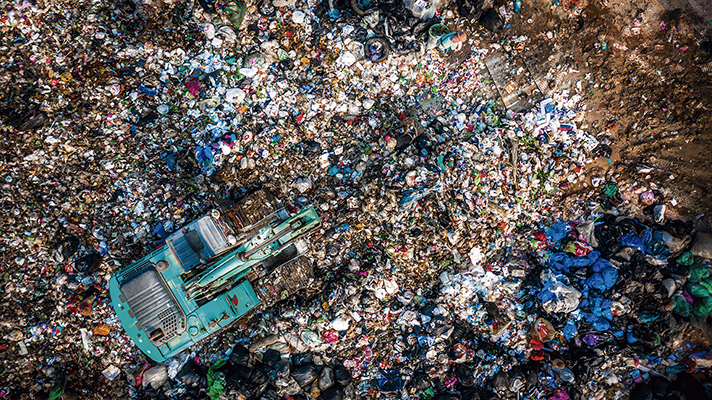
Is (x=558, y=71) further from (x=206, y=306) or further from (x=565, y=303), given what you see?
(x=206, y=306)

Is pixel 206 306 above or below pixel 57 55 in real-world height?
below

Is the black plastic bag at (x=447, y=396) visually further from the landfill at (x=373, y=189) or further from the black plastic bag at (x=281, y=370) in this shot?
the black plastic bag at (x=281, y=370)

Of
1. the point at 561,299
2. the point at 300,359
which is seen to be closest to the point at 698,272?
the point at 561,299

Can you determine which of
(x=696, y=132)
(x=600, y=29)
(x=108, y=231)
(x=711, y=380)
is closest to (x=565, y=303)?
(x=711, y=380)

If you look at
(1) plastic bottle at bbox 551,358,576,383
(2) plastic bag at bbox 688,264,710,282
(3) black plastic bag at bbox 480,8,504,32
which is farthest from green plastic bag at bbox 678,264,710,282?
(3) black plastic bag at bbox 480,8,504,32

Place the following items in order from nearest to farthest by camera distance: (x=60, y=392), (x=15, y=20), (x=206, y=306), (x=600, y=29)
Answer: (x=206, y=306)
(x=60, y=392)
(x=15, y=20)
(x=600, y=29)

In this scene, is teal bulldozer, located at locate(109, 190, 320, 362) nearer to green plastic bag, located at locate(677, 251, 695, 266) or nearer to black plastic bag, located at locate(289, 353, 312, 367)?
black plastic bag, located at locate(289, 353, 312, 367)

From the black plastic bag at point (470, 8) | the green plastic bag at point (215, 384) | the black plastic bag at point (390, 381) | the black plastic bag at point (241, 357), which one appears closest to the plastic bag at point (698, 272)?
the black plastic bag at point (390, 381)
